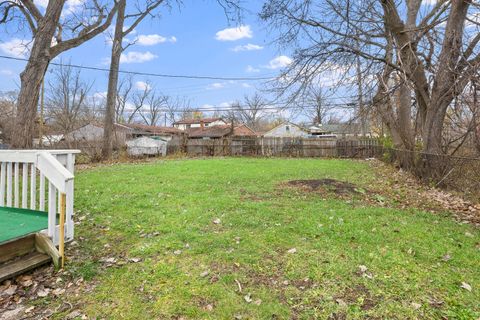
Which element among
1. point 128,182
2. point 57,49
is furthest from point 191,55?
point 128,182

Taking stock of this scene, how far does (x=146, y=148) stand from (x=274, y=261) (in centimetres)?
1721

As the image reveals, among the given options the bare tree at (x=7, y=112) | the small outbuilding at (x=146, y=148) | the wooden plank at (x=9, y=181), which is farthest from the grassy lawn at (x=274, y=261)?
the bare tree at (x=7, y=112)

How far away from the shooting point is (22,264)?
2.57 m

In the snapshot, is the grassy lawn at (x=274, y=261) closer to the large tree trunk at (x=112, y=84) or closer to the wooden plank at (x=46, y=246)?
the wooden plank at (x=46, y=246)

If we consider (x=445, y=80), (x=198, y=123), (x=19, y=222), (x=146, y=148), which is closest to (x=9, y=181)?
(x=19, y=222)

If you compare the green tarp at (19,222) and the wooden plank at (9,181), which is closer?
the green tarp at (19,222)

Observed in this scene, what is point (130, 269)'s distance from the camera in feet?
8.98

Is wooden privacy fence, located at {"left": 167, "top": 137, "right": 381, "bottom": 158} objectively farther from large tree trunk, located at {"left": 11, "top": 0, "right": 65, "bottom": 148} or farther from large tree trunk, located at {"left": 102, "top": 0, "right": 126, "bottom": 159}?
large tree trunk, located at {"left": 11, "top": 0, "right": 65, "bottom": 148}

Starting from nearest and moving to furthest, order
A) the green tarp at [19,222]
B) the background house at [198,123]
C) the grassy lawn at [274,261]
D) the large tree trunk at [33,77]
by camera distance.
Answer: the grassy lawn at [274,261] < the green tarp at [19,222] < the large tree trunk at [33,77] < the background house at [198,123]

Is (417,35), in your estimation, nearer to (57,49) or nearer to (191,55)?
(57,49)

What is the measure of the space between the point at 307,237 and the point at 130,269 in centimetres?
196

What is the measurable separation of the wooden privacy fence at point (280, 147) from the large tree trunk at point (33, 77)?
11784 millimetres

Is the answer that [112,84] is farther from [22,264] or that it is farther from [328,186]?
[22,264]

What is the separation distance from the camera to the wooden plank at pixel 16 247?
2.52m
